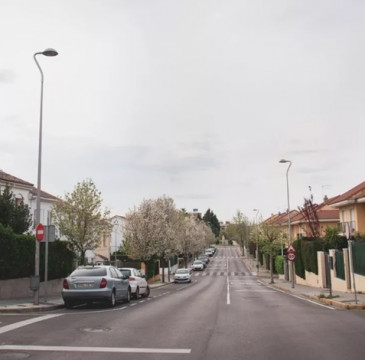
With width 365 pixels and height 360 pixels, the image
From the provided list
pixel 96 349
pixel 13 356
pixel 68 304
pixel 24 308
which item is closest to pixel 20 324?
pixel 24 308

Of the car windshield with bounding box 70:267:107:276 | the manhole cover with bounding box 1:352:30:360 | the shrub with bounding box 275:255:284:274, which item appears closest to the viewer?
the manhole cover with bounding box 1:352:30:360

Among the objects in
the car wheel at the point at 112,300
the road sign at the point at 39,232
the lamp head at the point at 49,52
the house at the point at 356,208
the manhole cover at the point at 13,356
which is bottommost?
the manhole cover at the point at 13,356

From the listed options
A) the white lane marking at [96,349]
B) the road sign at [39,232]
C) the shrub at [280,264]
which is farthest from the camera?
the shrub at [280,264]

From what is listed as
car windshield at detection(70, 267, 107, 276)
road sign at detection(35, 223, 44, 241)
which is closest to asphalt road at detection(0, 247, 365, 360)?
car windshield at detection(70, 267, 107, 276)

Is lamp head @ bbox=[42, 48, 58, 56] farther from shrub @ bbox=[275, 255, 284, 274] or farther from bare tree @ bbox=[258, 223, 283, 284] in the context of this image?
shrub @ bbox=[275, 255, 284, 274]

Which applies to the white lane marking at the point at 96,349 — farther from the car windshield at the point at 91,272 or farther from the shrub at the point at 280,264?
the shrub at the point at 280,264

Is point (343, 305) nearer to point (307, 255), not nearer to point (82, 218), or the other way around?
point (82, 218)

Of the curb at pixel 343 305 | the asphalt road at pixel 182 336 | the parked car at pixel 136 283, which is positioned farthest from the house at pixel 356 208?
the asphalt road at pixel 182 336

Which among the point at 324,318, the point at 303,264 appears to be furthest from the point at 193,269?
the point at 324,318

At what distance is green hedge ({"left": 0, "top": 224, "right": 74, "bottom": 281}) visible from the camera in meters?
19.2

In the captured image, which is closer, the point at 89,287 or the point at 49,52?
the point at 89,287

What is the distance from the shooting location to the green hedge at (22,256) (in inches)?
758

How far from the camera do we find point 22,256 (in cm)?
2055

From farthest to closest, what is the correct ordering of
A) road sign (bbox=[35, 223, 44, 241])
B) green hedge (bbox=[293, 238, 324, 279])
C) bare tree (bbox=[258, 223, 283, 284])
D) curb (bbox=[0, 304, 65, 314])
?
bare tree (bbox=[258, 223, 283, 284]) → green hedge (bbox=[293, 238, 324, 279]) → road sign (bbox=[35, 223, 44, 241]) → curb (bbox=[0, 304, 65, 314])
